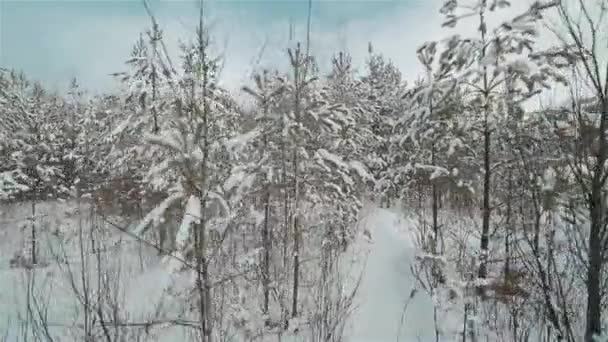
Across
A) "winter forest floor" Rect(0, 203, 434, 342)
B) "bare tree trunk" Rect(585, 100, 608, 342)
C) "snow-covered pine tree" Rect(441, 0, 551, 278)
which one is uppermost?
"snow-covered pine tree" Rect(441, 0, 551, 278)

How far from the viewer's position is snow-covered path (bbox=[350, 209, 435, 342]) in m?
5.79

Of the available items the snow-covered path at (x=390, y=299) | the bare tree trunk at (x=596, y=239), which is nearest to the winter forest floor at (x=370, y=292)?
the snow-covered path at (x=390, y=299)

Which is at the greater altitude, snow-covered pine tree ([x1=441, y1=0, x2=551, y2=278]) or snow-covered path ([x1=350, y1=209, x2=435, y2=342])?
snow-covered pine tree ([x1=441, y1=0, x2=551, y2=278])

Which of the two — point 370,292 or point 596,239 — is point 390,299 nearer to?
point 370,292

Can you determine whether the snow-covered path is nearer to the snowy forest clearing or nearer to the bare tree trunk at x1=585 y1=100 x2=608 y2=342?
the snowy forest clearing

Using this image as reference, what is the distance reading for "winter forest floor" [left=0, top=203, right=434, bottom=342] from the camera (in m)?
5.82

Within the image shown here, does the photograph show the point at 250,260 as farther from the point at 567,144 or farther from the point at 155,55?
the point at 567,144

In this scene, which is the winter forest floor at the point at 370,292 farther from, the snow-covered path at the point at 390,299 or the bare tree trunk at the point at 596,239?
the bare tree trunk at the point at 596,239

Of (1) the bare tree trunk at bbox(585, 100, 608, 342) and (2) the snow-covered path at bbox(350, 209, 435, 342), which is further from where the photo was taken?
(2) the snow-covered path at bbox(350, 209, 435, 342)

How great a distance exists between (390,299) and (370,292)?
1.27ft

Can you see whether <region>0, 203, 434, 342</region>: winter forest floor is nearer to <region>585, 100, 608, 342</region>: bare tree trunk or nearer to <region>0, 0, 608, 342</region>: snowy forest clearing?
<region>0, 0, 608, 342</region>: snowy forest clearing

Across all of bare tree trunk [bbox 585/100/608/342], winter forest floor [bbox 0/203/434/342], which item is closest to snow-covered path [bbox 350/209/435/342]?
winter forest floor [bbox 0/203/434/342]

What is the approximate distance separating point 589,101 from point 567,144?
13.0 inches

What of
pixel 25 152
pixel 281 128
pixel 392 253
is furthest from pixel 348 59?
pixel 25 152
